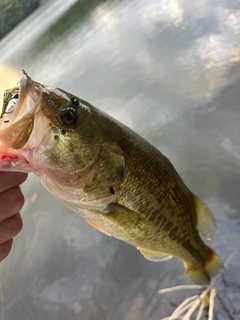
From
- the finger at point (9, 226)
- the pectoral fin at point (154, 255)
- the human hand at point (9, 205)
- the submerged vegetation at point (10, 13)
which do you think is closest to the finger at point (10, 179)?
the human hand at point (9, 205)

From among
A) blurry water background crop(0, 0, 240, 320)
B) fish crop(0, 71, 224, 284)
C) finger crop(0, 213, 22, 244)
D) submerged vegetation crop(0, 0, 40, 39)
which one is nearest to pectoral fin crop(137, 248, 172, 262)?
fish crop(0, 71, 224, 284)

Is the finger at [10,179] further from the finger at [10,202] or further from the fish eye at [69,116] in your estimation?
the fish eye at [69,116]

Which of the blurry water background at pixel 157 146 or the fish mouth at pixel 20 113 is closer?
the fish mouth at pixel 20 113

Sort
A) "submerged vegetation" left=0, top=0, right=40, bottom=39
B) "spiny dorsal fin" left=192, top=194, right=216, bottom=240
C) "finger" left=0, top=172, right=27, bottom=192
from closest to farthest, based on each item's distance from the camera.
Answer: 1. "finger" left=0, top=172, right=27, bottom=192
2. "spiny dorsal fin" left=192, top=194, right=216, bottom=240
3. "submerged vegetation" left=0, top=0, right=40, bottom=39

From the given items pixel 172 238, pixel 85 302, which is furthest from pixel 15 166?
pixel 85 302

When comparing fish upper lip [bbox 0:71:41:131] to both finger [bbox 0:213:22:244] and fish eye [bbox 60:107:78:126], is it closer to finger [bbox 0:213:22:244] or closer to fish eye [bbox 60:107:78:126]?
fish eye [bbox 60:107:78:126]

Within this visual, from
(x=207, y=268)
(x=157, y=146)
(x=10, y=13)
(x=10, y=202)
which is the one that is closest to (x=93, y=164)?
(x=10, y=202)
